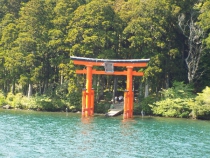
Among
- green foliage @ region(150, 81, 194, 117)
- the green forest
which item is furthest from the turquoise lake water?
the green forest

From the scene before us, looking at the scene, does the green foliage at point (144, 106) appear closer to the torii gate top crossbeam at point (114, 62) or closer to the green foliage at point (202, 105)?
the torii gate top crossbeam at point (114, 62)

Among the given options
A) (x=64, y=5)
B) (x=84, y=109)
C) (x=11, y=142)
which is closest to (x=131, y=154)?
(x=11, y=142)

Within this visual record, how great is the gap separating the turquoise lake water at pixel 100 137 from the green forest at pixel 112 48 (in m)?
4.84

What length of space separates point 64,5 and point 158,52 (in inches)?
437

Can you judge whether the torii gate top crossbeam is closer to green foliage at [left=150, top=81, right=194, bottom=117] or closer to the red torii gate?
the red torii gate

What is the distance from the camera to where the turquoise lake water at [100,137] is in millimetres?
24438

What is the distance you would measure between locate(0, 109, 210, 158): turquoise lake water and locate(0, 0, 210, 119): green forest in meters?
4.84

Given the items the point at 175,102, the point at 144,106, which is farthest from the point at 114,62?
the point at 175,102

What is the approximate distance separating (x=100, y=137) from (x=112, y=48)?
20.7 m

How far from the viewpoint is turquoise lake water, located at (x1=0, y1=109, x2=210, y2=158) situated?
24.4 m

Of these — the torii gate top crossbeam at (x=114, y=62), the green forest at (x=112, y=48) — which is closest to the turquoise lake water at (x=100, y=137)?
the green forest at (x=112, y=48)

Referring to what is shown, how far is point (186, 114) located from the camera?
1692 inches

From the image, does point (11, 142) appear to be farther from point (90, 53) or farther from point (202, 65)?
point (202, 65)

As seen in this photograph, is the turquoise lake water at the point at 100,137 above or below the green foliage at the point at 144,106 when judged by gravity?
below
